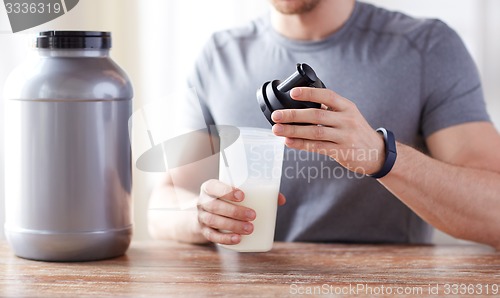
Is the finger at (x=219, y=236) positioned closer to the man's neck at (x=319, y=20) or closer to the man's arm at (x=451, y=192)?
the man's arm at (x=451, y=192)

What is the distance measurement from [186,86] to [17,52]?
588 millimetres

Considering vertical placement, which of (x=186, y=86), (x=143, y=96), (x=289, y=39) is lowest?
(x=143, y=96)

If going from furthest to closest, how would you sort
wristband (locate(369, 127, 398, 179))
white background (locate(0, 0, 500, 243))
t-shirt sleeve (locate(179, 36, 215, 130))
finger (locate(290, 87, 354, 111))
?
white background (locate(0, 0, 500, 243)), t-shirt sleeve (locate(179, 36, 215, 130)), wristband (locate(369, 127, 398, 179)), finger (locate(290, 87, 354, 111))

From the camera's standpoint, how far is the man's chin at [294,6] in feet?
5.45

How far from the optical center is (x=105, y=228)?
1154 millimetres

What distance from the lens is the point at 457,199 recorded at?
4.61ft

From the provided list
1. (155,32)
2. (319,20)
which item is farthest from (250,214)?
(155,32)

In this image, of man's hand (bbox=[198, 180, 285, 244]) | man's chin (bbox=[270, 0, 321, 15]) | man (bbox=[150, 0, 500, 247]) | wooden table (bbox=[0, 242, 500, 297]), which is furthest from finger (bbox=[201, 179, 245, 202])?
man's chin (bbox=[270, 0, 321, 15])

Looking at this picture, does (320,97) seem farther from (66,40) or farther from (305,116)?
(66,40)

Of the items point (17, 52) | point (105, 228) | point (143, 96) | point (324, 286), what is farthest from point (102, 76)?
point (143, 96)

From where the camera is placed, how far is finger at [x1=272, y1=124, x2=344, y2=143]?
3.51 feet

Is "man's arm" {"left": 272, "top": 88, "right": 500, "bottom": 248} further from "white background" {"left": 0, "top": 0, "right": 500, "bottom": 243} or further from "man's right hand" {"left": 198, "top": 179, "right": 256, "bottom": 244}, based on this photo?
"white background" {"left": 0, "top": 0, "right": 500, "bottom": 243}

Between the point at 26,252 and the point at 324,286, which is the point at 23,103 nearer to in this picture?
the point at 26,252

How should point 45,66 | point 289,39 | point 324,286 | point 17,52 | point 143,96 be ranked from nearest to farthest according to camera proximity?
point 324,286 → point 45,66 → point 289,39 → point 17,52 → point 143,96
